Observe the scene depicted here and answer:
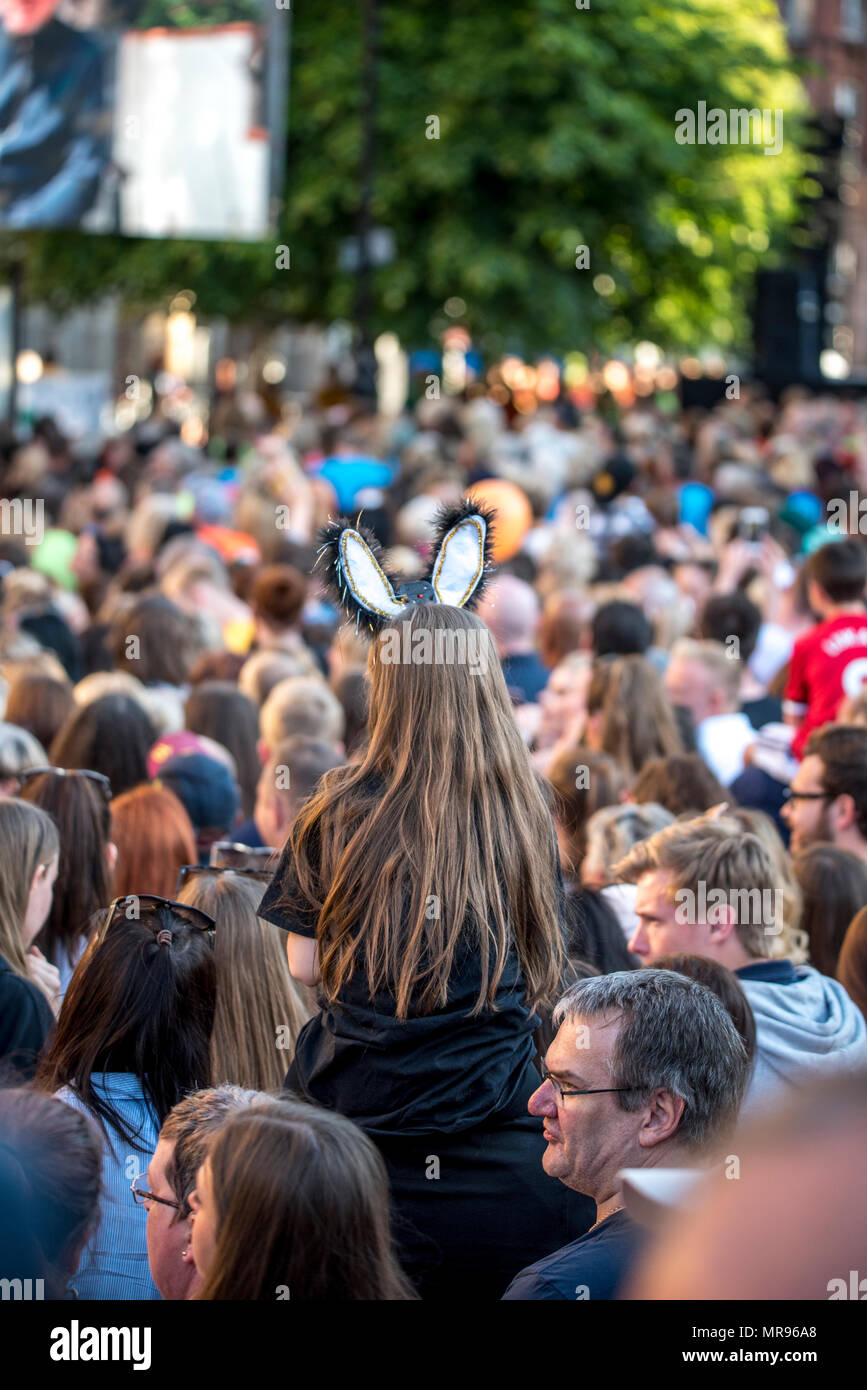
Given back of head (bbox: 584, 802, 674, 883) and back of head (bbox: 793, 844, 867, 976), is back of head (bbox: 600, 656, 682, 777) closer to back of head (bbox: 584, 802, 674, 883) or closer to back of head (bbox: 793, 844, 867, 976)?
back of head (bbox: 584, 802, 674, 883)

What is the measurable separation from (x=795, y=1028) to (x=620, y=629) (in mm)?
3232

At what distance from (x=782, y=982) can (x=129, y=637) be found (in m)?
3.67

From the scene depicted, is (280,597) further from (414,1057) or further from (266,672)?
(414,1057)

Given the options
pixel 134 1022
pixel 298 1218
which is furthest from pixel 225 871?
pixel 298 1218

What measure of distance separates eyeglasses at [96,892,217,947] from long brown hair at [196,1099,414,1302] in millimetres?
958

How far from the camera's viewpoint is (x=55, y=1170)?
2.36m

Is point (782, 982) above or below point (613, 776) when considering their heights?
below

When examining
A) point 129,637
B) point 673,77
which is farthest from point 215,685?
point 673,77

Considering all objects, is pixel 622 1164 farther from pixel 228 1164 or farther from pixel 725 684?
pixel 725 684

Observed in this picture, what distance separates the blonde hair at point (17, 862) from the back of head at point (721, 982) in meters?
1.28

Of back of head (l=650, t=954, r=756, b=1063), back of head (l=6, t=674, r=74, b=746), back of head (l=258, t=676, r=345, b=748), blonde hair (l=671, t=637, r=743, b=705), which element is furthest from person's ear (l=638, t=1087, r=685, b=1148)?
blonde hair (l=671, t=637, r=743, b=705)

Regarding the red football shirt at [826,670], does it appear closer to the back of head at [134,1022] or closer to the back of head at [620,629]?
the back of head at [620,629]

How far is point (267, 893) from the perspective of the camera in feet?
9.44

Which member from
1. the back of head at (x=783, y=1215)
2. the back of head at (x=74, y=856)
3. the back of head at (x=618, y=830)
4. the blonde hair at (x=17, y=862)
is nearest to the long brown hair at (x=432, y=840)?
the blonde hair at (x=17, y=862)
